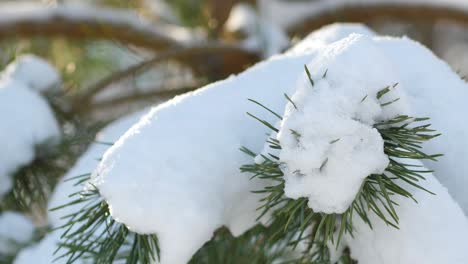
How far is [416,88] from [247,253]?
388mm

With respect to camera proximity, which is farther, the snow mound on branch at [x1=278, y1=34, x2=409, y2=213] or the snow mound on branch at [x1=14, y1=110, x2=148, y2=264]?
the snow mound on branch at [x1=14, y1=110, x2=148, y2=264]

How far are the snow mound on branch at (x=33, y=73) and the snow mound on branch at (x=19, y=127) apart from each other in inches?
2.3

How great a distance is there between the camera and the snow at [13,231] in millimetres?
1129

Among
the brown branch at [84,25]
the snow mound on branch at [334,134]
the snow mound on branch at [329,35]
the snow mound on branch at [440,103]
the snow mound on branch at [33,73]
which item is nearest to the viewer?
the snow mound on branch at [334,134]

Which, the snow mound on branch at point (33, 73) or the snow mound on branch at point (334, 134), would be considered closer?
the snow mound on branch at point (334, 134)

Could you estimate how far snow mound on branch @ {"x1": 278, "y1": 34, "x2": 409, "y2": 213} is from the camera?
577 mm

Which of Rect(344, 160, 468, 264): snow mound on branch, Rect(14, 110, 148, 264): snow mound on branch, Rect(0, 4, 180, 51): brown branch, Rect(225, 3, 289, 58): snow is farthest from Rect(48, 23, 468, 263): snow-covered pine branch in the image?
Rect(0, 4, 180, 51): brown branch

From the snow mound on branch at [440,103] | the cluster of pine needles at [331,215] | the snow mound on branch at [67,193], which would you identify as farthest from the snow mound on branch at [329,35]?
the snow mound on branch at [67,193]

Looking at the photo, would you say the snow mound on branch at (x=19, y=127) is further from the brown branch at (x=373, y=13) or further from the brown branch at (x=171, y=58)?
the brown branch at (x=373, y=13)

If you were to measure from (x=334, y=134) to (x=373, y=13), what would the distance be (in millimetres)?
1182

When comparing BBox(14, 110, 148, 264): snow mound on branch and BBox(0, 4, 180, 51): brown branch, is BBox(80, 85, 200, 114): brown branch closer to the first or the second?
BBox(0, 4, 180, 51): brown branch

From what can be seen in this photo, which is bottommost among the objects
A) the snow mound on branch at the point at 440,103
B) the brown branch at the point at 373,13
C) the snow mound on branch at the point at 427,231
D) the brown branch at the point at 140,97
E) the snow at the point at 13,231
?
the snow at the point at 13,231

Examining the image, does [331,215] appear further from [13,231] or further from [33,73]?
[33,73]

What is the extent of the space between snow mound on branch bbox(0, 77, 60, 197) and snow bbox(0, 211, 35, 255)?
0.09 meters
